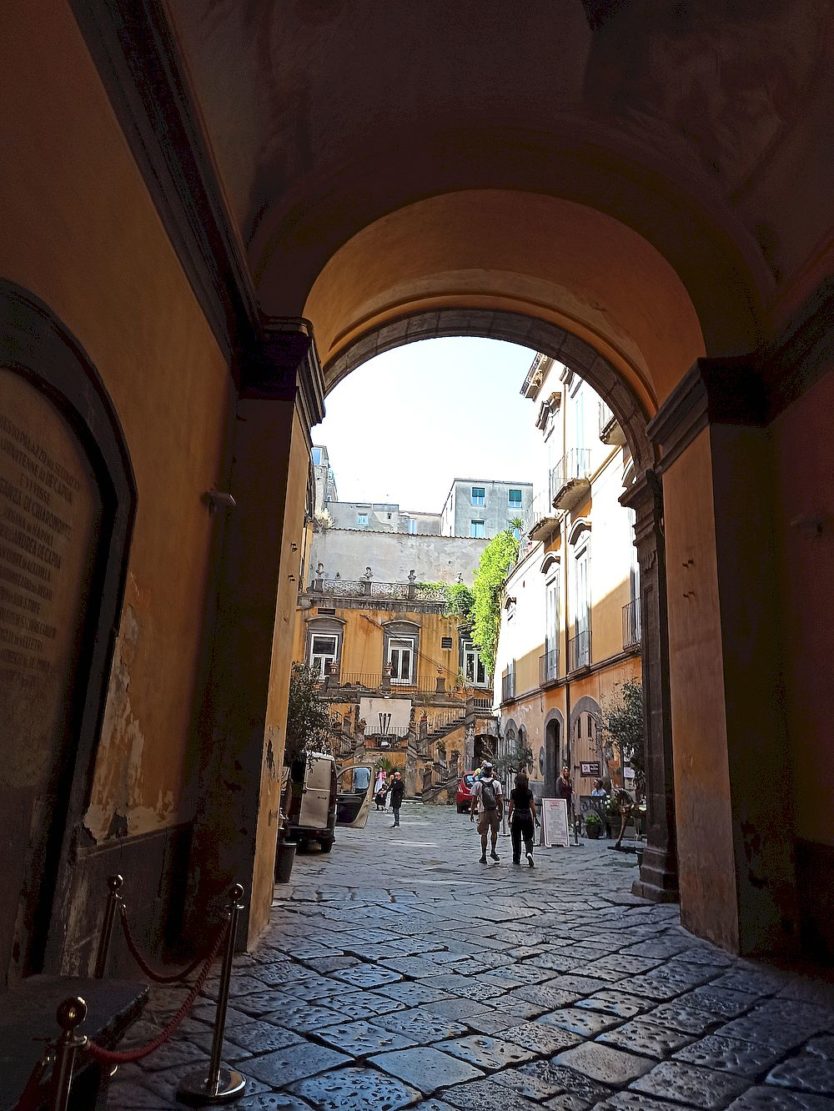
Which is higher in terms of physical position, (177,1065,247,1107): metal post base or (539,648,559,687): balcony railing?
(539,648,559,687): balcony railing

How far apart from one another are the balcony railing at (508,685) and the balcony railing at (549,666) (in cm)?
395

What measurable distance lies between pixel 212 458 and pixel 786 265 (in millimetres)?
4656

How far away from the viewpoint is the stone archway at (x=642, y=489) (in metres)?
7.51

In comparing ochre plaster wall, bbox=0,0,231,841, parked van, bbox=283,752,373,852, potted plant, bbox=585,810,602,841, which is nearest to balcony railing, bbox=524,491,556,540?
potted plant, bbox=585,810,602,841

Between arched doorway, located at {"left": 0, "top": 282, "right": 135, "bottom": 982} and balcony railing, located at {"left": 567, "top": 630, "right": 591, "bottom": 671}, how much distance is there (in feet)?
48.5

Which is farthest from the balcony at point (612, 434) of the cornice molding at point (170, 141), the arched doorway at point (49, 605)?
the arched doorway at point (49, 605)

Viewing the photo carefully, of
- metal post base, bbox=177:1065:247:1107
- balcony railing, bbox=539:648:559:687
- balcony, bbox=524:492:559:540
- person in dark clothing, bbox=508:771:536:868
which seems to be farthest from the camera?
balcony, bbox=524:492:559:540

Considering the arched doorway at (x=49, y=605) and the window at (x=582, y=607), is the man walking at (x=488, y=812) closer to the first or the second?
the window at (x=582, y=607)

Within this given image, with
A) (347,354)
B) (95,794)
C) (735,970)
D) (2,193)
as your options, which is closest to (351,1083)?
(95,794)

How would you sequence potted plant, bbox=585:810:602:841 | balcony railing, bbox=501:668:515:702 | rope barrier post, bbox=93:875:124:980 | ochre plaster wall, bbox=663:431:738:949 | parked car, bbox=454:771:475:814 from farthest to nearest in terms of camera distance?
balcony railing, bbox=501:668:515:702, parked car, bbox=454:771:475:814, potted plant, bbox=585:810:602:841, ochre plaster wall, bbox=663:431:738:949, rope barrier post, bbox=93:875:124:980

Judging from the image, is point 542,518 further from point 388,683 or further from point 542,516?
point 388,683

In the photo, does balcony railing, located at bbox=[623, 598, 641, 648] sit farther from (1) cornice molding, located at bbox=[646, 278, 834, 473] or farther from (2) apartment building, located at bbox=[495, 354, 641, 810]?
(1) cornice molding, located at bbox=[646, 278, 834, 473]

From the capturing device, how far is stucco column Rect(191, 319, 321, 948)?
16.5 ft

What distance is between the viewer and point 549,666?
20.6 m
